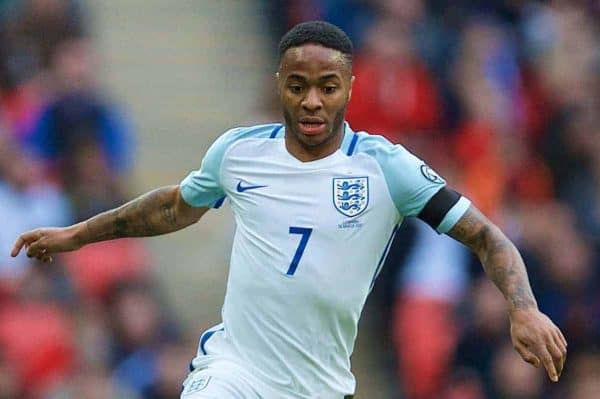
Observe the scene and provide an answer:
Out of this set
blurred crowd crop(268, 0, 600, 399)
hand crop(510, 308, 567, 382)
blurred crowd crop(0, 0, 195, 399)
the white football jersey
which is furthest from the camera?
blurred crowd crop(268, 0, 600, 399)

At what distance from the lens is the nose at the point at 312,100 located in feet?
22.2

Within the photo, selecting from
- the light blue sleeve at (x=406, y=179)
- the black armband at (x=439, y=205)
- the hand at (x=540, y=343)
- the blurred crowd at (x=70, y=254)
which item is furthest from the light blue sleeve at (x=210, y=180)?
the blurred crowd at (x=70, y=254)

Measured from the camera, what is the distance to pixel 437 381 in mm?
11117

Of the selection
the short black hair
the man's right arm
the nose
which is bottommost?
the man's right arm

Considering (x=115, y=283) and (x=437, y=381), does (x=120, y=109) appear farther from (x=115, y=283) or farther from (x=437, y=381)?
(x=437, y=381)

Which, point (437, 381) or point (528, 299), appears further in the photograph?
point (437, 381)

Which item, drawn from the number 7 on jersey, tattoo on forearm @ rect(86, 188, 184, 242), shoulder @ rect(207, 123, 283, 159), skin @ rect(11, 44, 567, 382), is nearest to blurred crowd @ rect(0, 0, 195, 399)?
tattoo on forearm @ rect(86, 188, 184, 242)

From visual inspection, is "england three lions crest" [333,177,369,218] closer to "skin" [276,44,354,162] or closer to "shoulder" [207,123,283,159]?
"skin" [276,44,354,162]

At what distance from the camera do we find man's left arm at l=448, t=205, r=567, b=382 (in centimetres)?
626

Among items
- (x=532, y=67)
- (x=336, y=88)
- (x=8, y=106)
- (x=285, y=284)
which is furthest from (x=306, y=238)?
(x=532, y=67)

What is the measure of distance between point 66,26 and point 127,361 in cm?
259

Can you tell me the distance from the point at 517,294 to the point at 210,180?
4.88 ft

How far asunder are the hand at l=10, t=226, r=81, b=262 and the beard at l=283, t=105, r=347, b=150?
125 centimetres

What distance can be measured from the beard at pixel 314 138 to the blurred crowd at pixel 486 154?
4.34m
